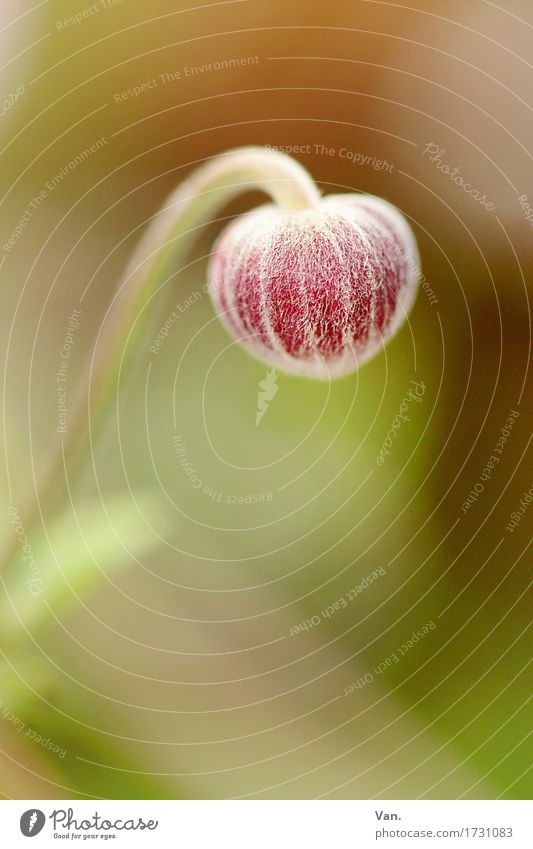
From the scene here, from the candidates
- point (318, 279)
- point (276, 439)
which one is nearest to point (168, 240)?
point (318, 279)

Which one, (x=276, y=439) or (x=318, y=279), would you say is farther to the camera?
(x=276, y=439)

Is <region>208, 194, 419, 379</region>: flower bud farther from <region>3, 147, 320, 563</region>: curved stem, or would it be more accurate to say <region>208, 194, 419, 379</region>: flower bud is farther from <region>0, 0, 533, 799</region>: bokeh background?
<region>0, 0, 533, 799</region>: bokeh background

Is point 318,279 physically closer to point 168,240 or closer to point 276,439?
point 168,240

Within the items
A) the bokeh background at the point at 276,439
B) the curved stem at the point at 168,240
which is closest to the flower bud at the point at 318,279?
the curved stem at the point at 168,240
